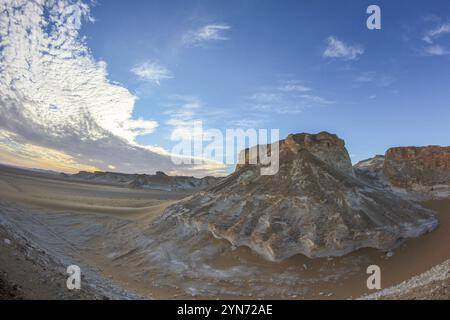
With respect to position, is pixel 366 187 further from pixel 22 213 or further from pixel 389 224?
pixel 22 213

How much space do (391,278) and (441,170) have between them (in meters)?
15.1

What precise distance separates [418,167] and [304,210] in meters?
14.3

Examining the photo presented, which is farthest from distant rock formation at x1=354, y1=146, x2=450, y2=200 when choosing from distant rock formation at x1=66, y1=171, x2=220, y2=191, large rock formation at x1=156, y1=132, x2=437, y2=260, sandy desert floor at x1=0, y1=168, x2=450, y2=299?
distant rock formation at x1=66, y1=171, x2=220, y2=191

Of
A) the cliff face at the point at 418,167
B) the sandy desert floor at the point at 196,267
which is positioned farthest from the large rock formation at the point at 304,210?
the cliff face at the point at 418,167

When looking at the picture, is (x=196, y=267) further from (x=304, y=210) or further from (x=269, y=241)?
(x=304, y=210)

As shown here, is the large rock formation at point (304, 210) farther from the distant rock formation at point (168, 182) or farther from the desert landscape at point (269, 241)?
the distant rock formation at point (168, 182)

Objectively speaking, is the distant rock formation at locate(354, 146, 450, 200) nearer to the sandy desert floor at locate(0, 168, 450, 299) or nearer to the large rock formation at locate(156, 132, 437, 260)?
the sandy desert floor at locate(0, 168, 450, 299)

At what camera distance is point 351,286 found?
1413 cm

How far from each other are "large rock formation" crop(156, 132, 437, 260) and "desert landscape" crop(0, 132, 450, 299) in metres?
0.07

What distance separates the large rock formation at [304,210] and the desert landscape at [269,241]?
7 cm

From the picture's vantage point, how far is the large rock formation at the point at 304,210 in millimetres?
16547

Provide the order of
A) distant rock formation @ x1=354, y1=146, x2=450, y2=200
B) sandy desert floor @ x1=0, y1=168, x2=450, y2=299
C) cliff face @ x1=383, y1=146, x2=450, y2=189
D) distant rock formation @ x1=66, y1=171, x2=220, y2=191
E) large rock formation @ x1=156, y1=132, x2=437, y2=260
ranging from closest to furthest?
sandy desert floor @ x1=0, y1=168, x2=450, y2=299, large rock formation @ x1=156, y1=132, x2=437, y2=260, distant rock formation @ x1=354, y1=146, x2=450, y2=200, cliff face @ x1=383, y1=146, x2=450, y2=189, distant rock formation @ x1=66, y1=171, x2=220, y2=191

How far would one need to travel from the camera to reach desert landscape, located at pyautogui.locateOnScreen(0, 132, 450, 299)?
13.9 m
